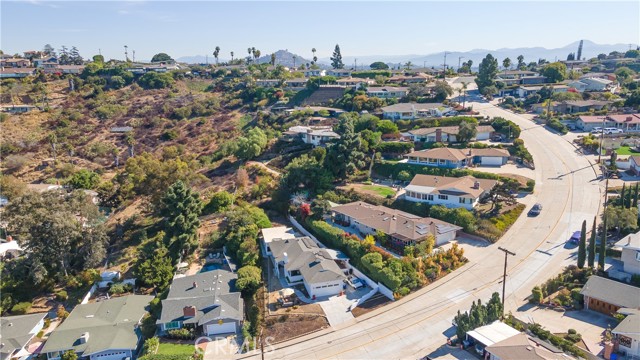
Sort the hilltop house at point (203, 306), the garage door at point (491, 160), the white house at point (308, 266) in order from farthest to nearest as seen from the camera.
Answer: the garage door at point (491, 160)
the white house at point (308, 266)
the hilltop house at point (203, 306)

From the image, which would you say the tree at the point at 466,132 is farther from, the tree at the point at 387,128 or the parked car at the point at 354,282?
the parked car at the point at 354,282

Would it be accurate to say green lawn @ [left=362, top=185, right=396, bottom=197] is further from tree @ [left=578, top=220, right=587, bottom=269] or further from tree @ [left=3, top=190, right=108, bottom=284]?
tree @ [left=3, top=190, right=108, bottom=284]

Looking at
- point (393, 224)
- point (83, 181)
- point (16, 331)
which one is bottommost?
point (16, 331)

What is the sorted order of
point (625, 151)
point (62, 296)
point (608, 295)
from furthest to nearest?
point (625, 151), point (62, 296), point (608, 295)

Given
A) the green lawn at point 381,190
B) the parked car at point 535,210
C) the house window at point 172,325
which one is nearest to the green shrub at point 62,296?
the house window at point 172,325

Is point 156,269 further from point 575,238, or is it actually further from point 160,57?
point 160,57

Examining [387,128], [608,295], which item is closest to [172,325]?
[608,295]

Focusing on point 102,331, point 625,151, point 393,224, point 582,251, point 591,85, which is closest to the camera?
point 102,331

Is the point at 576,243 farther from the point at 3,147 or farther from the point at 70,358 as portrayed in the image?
the point at 3,147

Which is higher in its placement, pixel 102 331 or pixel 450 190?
pixel 450 190
